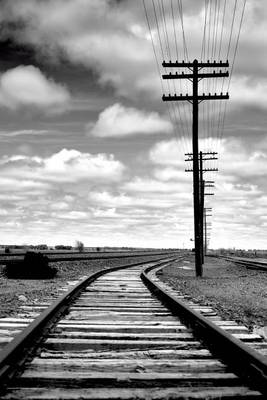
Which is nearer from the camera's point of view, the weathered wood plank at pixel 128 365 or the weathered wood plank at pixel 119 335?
the weathered wood plank at pixel 128 365

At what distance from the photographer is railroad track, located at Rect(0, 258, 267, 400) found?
11.3ft

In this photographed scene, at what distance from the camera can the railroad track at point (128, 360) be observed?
3447 millimetres

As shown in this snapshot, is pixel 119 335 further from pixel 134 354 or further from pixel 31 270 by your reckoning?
pixel 31 270

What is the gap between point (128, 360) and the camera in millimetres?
4305

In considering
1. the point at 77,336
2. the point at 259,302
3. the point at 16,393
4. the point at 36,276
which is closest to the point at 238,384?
the point at 16,393

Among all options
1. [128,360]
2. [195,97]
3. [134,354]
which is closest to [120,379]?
[128,360]

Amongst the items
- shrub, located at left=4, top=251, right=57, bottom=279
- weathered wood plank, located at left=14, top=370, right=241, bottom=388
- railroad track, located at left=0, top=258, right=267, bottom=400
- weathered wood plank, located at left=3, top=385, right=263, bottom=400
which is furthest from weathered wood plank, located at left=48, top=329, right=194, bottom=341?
shrub, located at left=4, top=251, right=57, bottom=279

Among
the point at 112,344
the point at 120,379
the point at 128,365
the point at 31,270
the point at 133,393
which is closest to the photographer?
the point at 133,393

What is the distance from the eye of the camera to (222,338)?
4.81 metres

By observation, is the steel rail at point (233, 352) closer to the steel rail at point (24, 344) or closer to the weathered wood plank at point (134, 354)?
the weathered wood plank at point (134, 354)

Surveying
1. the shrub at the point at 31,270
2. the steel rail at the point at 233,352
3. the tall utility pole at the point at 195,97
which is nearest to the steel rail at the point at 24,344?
the steel rail at the point at 233,352

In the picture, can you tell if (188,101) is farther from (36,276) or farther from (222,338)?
(222,338)

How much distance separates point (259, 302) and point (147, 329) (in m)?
5.40

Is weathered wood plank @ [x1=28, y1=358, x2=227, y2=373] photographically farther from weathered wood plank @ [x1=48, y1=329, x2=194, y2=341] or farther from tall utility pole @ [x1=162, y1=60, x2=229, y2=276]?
tall utility pole @ [x1=162, y1=60, x2=229, y2=276]
